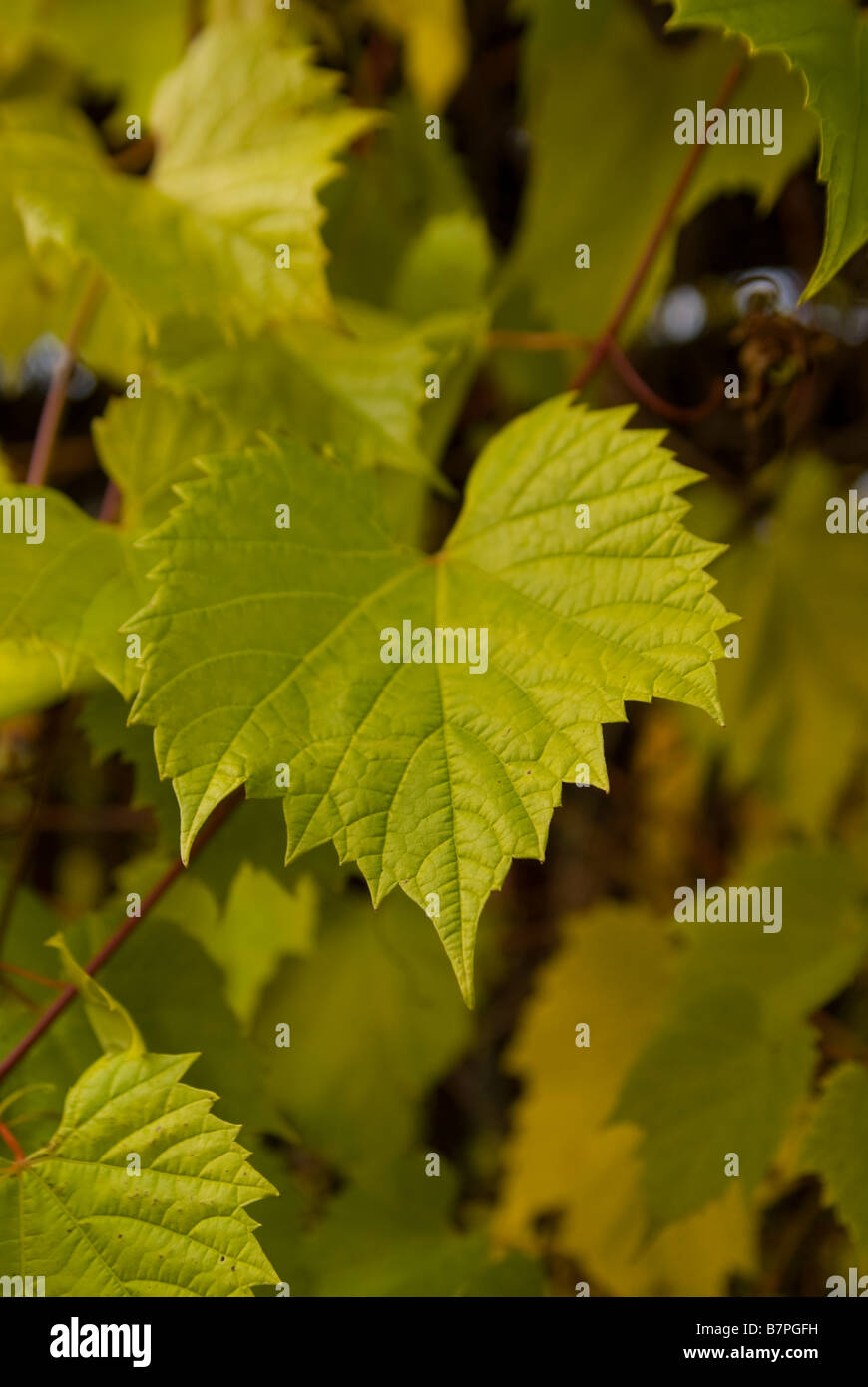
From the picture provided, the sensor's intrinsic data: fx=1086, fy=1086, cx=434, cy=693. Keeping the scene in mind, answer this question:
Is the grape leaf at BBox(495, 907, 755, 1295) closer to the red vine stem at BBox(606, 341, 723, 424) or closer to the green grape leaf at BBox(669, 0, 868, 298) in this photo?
the red vine stem at BBox(606, 341, 723, 424)

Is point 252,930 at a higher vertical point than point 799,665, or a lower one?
lower

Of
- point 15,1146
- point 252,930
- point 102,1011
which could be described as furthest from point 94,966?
point 252,930

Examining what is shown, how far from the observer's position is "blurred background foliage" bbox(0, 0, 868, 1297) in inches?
37.8

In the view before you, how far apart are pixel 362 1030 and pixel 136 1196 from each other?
945mm

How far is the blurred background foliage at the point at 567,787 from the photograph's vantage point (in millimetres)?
959

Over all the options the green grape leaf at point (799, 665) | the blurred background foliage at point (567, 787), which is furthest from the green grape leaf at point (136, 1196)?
the green grape leaf at point (799, 665)

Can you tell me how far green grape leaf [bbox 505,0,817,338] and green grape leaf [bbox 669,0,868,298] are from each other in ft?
2.12

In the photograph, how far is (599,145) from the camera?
1420 millimetres

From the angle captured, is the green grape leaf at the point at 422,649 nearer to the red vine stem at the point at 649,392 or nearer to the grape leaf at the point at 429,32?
the red vine stem at the point at 649,392

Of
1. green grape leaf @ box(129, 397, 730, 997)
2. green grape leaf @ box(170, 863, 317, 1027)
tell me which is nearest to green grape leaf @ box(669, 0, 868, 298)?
green grape leaf @ box(129, 397, 730, 997)

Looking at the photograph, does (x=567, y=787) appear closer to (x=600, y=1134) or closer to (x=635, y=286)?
(x=600, y=1134)

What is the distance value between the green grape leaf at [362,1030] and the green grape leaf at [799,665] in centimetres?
54

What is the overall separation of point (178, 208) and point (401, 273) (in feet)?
1.20
